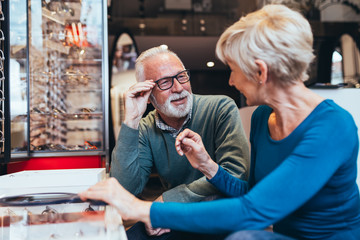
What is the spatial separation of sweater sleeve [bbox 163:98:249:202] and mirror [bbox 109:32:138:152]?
3.43 metres

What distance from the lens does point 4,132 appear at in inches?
65.2

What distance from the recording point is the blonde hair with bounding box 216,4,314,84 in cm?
83

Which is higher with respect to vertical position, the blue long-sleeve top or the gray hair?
the gray hair

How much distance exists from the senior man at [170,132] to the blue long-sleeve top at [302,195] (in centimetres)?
28

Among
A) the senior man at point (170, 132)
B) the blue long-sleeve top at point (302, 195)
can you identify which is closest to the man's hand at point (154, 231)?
the senior man at point (170, 132)

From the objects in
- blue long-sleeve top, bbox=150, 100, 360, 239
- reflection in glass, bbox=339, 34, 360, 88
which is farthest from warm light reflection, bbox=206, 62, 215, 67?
blue long-sleeve top, bbox=150, 100, 360, 239

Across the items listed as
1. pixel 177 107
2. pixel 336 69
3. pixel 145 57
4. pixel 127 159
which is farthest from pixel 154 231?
pixel 336 69

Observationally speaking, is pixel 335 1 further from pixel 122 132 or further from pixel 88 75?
pixel 122 132

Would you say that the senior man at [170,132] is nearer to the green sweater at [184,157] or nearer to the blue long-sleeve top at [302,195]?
the green sweater at [184,157]

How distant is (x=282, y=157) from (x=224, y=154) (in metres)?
0.35

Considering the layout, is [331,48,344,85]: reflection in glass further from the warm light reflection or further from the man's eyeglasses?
the man's eyeglasses

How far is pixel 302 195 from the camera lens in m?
0.73

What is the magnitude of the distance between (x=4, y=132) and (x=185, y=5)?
485 cm

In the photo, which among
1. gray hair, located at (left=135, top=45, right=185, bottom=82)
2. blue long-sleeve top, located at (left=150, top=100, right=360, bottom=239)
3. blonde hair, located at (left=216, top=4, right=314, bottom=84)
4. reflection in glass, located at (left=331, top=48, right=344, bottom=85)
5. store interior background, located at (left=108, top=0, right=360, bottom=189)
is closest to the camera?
blue long-sleeve top, located at (left=150, top=100, right=360, bottom=239)
